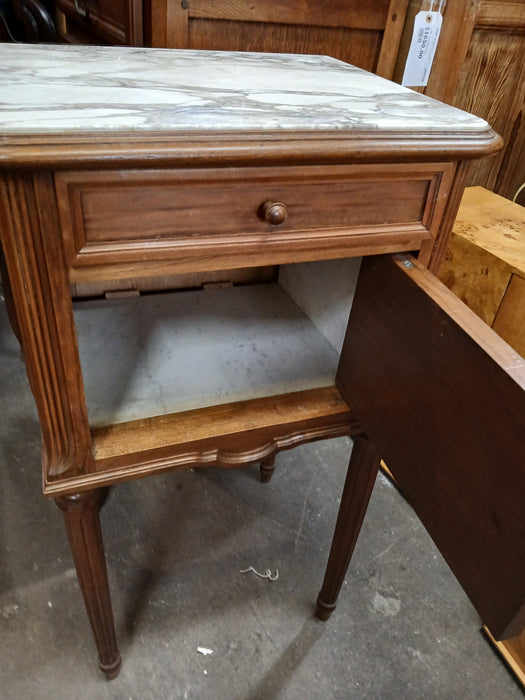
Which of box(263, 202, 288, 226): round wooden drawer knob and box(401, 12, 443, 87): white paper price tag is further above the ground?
box(401, 12, 443, 87): white paper price tag

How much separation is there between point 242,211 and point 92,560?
53cm

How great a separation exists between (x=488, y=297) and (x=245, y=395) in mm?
667

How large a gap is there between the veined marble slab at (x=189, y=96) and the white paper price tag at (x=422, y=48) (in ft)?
1.28

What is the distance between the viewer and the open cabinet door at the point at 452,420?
1.60ft

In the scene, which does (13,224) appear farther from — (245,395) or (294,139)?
(245,395)

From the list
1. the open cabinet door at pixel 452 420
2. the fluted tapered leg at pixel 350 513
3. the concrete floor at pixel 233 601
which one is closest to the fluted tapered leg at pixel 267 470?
the concrete floor at pixel 233 601

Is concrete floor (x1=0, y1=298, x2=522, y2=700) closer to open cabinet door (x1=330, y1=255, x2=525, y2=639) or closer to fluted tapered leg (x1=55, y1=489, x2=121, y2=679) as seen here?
fluted tapered leg (x1=55, y1=489, x2=121, y2=679)

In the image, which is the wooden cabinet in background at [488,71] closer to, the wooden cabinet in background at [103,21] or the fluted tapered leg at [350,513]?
the wooden cabinet in background at [103,21]

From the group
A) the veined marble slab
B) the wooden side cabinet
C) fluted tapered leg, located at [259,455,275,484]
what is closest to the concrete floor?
fluted tapered leg, located at [259,455,275,484]

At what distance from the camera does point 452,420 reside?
0.55m

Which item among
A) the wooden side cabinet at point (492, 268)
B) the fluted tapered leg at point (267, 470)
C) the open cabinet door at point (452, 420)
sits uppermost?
the open cabinet door at point (452, 420)

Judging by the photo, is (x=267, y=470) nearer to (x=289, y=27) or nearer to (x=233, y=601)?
(x=233, y=601)

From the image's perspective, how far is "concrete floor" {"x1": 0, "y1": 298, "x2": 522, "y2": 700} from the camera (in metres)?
0.97

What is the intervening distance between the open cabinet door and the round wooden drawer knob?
157 millimetres
